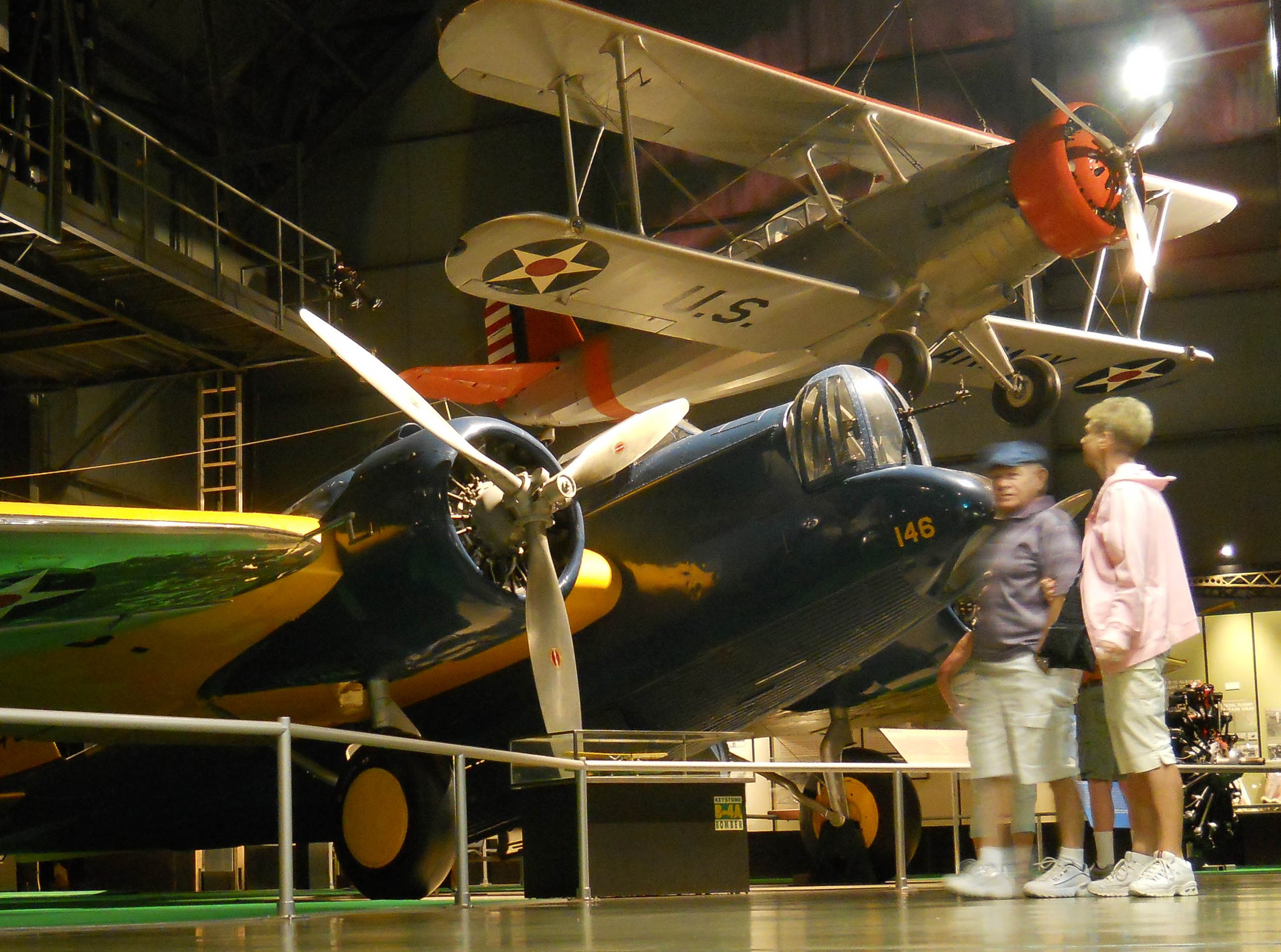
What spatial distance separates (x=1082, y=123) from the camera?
1237cm

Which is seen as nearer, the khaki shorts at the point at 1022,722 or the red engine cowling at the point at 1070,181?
the khaki shorts at the point at 1022,722

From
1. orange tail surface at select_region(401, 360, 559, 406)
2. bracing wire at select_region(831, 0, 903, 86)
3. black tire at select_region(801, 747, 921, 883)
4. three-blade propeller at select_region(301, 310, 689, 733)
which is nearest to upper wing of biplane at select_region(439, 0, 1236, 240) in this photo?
orange tail surface at select_region(401, 360, 559, 406)

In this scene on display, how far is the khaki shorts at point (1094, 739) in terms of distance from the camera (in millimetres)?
6523

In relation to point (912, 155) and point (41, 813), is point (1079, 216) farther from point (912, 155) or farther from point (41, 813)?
point (41, 813)

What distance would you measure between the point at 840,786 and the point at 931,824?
5728 millimetres

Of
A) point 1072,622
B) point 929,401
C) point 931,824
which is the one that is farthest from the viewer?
point 929,401

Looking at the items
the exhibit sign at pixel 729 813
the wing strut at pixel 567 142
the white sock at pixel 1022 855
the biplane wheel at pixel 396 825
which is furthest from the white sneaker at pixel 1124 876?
the wing strut at pixel 567 142

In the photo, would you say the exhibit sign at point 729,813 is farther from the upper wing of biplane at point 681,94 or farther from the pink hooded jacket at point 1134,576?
the upper wing of biplane at point 681,94

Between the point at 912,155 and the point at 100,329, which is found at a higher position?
the point at 912,155

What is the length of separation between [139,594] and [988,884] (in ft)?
15.6

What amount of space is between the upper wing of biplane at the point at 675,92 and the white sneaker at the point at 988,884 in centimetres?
882

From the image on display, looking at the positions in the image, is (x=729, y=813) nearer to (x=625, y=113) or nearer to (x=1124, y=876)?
(x=1124, y=876)

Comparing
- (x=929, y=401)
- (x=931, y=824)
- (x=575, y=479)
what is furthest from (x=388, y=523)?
(x=929, y=401)

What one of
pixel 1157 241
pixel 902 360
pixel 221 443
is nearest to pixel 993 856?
pixel 902 360
